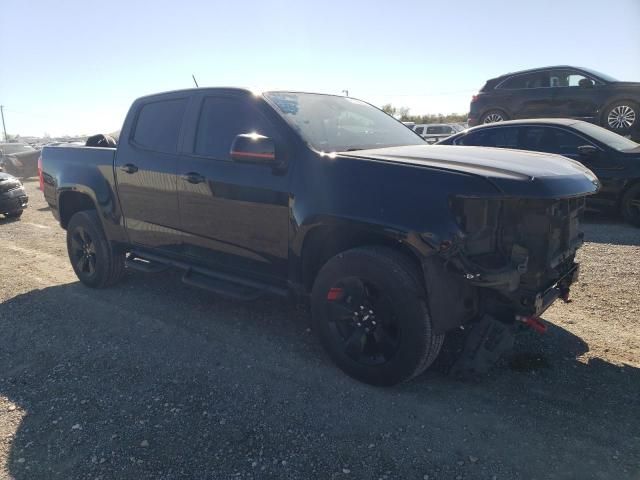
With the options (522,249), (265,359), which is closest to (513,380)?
(522,249)

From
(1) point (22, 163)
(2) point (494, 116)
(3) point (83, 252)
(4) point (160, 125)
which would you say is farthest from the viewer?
(1) point (22, 163)

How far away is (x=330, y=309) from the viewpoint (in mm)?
3211

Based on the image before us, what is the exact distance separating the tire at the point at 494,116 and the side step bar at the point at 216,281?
32.1 ft

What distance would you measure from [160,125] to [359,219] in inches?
98.9

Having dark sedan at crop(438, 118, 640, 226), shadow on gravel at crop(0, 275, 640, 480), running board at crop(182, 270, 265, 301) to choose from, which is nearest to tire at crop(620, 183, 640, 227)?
Result: dark sedan at crop(438, 118, 640, 226)

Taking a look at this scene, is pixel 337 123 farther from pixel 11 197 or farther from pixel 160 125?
pixel 11 197

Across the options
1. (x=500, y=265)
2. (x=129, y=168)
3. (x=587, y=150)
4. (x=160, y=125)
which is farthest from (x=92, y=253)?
(x=587, y=150)

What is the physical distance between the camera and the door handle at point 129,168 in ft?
14.9

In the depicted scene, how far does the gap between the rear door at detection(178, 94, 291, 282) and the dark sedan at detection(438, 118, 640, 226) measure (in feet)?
14.6

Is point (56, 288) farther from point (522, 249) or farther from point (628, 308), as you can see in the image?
point (628, 308)

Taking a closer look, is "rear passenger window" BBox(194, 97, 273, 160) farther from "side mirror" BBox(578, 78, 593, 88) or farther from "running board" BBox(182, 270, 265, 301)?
"side mirror" BBox(578, 78, 593, 88)

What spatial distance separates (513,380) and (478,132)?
5.21m

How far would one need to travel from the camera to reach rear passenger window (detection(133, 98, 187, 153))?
4.30 m

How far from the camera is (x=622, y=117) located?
1042cm
